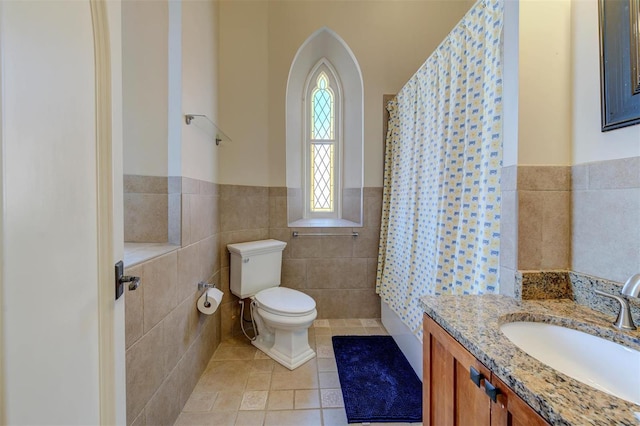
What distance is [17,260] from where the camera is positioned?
43cm

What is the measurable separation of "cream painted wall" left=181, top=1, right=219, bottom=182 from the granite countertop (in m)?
1.52

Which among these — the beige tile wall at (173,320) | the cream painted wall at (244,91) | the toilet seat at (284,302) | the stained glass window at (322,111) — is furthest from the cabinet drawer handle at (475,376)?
the stained glass window at (322,111)

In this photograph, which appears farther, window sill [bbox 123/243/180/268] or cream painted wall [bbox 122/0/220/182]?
cream painted wall [bbox 122/0/220/182]

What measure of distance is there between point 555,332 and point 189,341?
5.68 feet

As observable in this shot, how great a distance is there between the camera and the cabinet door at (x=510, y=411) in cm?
55

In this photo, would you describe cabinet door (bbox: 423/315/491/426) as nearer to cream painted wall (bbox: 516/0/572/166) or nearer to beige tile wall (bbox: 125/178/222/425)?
cream painted wall (bbox: 516/0/572/166)

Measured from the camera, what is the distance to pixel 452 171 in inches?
57.4

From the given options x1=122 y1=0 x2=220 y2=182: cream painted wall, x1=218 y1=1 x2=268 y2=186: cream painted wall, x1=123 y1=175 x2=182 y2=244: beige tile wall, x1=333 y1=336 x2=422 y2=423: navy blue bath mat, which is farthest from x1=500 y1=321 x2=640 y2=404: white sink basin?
x1=218 y1=1 x2=268 y2=186: cream painted wall

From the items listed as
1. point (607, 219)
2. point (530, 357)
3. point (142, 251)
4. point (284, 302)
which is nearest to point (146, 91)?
point (142, 251)

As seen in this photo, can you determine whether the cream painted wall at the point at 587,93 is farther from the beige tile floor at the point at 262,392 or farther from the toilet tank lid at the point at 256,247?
the toilet tank lid at the point at 256,247

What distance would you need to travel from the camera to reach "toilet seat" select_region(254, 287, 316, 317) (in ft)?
6.20

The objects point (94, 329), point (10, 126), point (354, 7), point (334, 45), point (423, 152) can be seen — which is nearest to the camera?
point (10, 126)

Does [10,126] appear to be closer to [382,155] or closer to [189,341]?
[189,341]

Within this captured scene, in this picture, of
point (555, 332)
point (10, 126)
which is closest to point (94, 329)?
point (10, 126)
